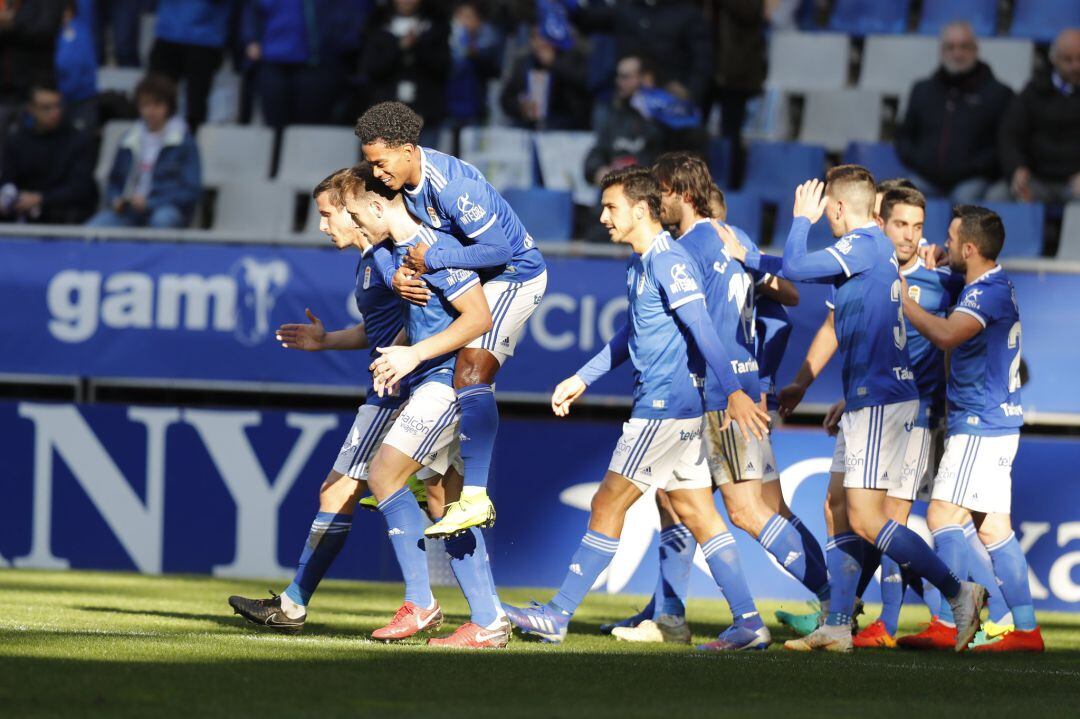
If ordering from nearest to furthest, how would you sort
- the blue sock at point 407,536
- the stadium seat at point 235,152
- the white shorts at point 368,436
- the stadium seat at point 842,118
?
the blue sock at point 407,536 → the white shorts at point 368,436 → the stadium seat at point 235,152 → the stadium seat at point 842,118

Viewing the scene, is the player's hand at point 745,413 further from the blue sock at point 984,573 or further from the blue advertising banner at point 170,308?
the blue advertising banner at point 170,308

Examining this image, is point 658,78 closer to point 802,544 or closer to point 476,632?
point 802,544

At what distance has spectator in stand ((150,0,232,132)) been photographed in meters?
14.4

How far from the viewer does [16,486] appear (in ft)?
36.8

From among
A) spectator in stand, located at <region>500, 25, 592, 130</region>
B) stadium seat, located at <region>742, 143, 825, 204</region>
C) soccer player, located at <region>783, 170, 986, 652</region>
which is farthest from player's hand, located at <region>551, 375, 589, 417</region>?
spectator in stand, located at <region>500, 25, 592, 130</region>

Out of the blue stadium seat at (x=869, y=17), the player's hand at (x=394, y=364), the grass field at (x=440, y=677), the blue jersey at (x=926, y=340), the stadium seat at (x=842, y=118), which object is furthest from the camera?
the blue stadium seat at (x=869, y=17)

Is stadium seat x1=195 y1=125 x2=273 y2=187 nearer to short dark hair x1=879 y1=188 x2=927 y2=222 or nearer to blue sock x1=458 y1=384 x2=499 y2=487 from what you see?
short dark hair x1=879 y1=188 x2=927 y2=222

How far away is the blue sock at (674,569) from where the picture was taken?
7.68m

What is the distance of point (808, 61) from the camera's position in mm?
14859

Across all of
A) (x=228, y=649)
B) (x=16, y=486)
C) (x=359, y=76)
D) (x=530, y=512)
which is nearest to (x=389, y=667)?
(x=228, y=649)

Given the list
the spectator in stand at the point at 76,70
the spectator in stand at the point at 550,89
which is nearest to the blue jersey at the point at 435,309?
the spectator in stand at the point at 550,89

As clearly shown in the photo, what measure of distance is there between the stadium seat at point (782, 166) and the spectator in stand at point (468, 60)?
252 centimetres

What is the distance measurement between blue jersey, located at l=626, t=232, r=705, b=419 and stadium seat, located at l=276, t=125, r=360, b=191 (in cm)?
693

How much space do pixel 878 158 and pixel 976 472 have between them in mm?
5784
